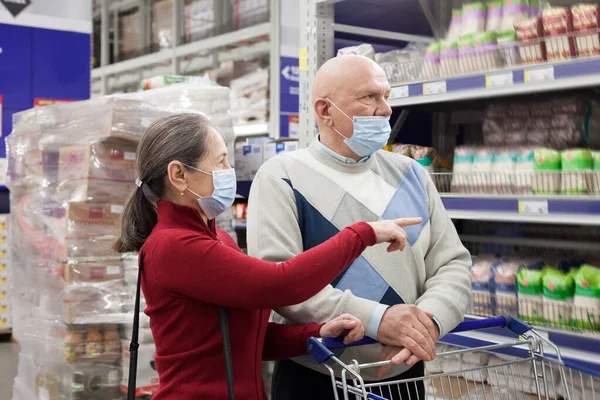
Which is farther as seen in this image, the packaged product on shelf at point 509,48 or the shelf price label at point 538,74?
the packaged product on shelf at point 509,48

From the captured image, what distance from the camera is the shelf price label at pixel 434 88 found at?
2.92 meters

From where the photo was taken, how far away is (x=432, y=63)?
3.10m

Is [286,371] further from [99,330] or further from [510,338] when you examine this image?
[99,330]

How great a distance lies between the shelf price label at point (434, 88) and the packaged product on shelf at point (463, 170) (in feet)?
0.97

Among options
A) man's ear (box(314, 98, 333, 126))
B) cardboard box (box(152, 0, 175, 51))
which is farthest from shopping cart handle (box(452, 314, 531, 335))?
cardboard box (box(152, 0, 175, 51))

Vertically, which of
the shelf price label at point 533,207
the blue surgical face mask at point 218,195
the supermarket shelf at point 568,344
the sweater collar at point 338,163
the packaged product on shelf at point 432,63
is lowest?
the supermarket shelf at point 568,344

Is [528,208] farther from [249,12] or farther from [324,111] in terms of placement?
[249,12]

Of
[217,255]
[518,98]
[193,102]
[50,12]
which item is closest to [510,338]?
[518,98]

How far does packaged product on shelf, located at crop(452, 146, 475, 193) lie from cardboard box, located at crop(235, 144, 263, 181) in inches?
61.6

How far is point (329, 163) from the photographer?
205 cm

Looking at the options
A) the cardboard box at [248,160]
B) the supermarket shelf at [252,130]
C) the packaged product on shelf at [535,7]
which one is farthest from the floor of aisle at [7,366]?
the packaged product on shelf at [535,7]

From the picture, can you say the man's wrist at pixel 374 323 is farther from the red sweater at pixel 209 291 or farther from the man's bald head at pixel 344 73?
the man's bald head at pixel 344 73

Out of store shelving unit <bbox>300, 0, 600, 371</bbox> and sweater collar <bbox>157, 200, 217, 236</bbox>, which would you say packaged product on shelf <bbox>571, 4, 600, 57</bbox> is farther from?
sweater collar <bbox>157, 200, 217, 236</bbox>

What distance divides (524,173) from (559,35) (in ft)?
1.71
